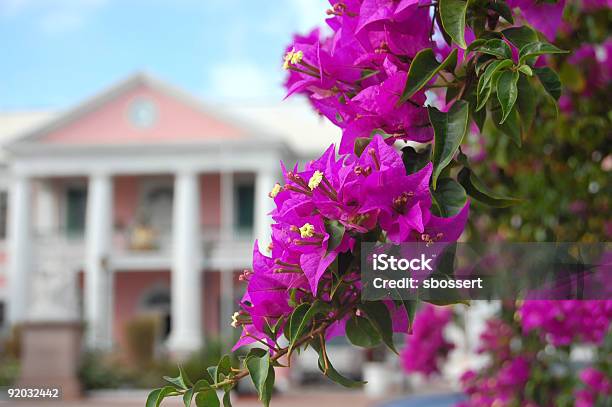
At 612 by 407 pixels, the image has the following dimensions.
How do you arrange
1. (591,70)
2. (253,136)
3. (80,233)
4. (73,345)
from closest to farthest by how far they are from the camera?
(591,70) < (73,345) < (253,136) < (80,233)

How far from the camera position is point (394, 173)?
28.0 inches

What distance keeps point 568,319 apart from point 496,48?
4.73 ft

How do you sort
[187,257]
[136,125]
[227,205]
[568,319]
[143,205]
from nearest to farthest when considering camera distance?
[568,319], [187,257], [227,205], [136,125], [143,205]

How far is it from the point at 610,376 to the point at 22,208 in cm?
1864

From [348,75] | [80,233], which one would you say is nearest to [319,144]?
[80,233]

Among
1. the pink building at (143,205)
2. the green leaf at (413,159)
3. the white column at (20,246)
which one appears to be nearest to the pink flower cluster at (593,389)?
the green leaf at (413,159)

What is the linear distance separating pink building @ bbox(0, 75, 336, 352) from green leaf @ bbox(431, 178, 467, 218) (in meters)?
17.7

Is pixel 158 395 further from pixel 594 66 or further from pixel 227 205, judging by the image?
pixel 227 205

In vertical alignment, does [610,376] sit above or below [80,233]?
below

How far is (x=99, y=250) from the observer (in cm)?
1912

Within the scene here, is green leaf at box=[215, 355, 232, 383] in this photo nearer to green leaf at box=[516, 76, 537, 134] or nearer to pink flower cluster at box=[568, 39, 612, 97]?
green leaf at box=[516, 76, 537, 134]

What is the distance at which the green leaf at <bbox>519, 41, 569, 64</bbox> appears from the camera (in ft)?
2.24

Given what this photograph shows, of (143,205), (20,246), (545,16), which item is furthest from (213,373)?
(143,205)

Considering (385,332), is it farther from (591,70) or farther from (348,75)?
(591,70)
